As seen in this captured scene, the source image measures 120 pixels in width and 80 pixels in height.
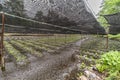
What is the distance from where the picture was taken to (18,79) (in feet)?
7.17

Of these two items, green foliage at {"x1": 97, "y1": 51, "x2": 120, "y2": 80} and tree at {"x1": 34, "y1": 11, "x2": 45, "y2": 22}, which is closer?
tree at {"x1": 34, "y1": 11, "x2": 45, "y2": 22}

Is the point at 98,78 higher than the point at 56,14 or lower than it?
lower

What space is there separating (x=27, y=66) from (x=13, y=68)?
262mm

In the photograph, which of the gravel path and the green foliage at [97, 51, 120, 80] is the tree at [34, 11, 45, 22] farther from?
the green foliage at [97, 51, 120, 80]

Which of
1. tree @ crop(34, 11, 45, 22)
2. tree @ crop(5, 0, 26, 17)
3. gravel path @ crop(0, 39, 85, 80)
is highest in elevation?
tree @ crop(5, 0, 26, 17)

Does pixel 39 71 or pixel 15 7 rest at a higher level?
pixel 15 7

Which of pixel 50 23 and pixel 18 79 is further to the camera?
pixel 50 23

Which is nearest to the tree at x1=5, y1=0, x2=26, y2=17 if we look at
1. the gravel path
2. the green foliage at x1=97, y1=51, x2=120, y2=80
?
the gravel path

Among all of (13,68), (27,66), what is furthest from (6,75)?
(27,66)

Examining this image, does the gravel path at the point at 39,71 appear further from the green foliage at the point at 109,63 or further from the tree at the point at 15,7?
the tree at the point at 15,7

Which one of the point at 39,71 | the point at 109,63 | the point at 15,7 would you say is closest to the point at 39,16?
the point at 15,7

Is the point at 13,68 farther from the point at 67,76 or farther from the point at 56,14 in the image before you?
the point at 56,14

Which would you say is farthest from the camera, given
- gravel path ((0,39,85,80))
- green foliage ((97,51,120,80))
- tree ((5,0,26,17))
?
green foliage ((97,51,120,80))

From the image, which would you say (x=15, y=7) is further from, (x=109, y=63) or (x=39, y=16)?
(x=109, y=63)
